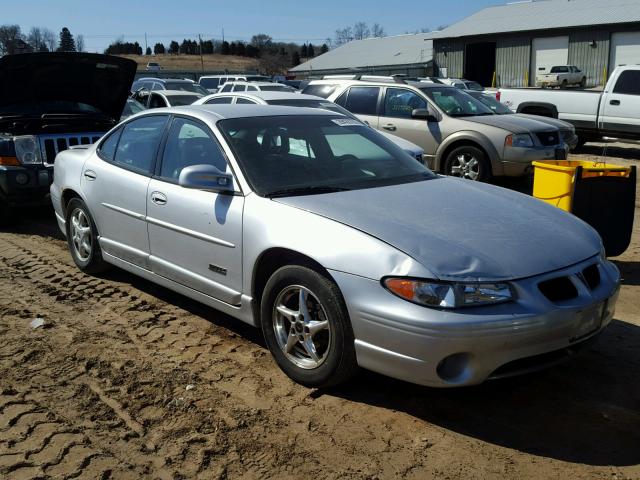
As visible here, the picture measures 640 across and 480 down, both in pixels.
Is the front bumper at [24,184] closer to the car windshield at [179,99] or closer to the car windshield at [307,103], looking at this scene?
the car windshield at [307,103]

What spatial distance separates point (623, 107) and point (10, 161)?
478 inches

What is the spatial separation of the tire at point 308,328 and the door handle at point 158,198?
4.08 ft

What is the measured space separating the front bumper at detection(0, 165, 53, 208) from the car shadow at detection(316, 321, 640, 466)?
5.45 meters

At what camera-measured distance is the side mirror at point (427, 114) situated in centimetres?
1063

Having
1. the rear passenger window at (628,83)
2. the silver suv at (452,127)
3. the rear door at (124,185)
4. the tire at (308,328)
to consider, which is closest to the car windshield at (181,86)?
the silver suv at (452,127)

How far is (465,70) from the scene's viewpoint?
5134cm

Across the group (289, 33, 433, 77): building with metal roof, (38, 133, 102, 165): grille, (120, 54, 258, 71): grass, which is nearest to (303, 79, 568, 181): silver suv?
(38, 133, 102, 165): grille

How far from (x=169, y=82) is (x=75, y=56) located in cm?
1553

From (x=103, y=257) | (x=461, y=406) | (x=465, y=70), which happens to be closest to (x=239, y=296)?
(x=461, y=406)

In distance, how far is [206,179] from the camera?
4176mm

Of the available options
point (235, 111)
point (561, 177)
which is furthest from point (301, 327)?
point (561, 177)

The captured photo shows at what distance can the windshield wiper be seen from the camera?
412cm

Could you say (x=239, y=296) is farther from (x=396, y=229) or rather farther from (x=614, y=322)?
(x=614, y=322)

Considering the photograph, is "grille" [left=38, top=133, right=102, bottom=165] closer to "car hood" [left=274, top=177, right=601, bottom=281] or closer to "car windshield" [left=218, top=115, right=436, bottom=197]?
"car windshield" [left=218, top=115, right=436, bottom=197]
